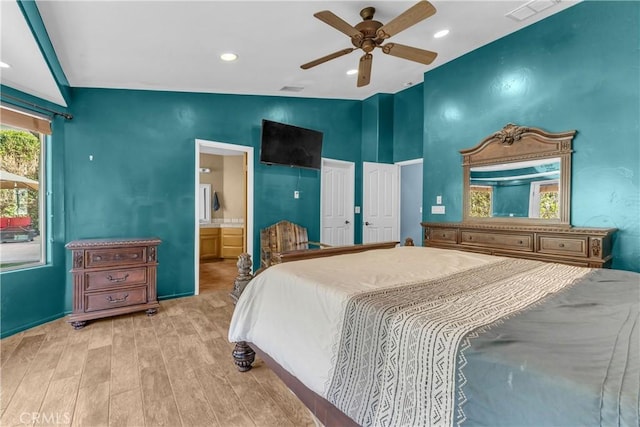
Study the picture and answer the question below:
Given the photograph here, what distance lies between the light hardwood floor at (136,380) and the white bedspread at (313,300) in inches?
15.5

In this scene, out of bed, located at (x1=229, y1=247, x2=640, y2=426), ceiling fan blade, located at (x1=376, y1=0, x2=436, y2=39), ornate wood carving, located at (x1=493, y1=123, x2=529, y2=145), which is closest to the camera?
bed, located at (x1=229, y1=247, x2=640, y2=426)

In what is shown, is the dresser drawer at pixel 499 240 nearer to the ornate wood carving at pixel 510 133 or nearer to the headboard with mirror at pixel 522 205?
the headboard with mirror at pixel 522 205

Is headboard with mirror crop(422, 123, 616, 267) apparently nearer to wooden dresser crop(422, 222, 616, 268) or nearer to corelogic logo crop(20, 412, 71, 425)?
wooden dresser crop(422, 222, 616, 268)

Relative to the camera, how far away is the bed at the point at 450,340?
0.74 metres

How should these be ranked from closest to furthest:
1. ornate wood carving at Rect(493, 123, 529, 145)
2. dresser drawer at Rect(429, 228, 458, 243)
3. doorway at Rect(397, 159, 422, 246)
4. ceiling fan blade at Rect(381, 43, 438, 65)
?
ceiling fan blade at Rect(381, 43, 438, 65)
ornate wood carving at Rect(493, 123, 529, 145)
dresser drawer at Rect(429, 228, 458, 243)
doorway at Rect(397, 159, 422, 246)

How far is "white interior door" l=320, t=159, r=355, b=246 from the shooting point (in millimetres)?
5125

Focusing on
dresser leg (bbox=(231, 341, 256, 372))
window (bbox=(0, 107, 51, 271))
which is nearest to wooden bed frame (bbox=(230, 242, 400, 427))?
dresser leg (bbox=(231, 341, 256, 372))

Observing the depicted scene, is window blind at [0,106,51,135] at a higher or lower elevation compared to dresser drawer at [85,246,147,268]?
higher

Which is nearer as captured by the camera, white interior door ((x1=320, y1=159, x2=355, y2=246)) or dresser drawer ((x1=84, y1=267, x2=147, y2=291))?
dresser drawer ((x1=84, y1=267, x2=147, y2=291))

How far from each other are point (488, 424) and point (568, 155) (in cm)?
321

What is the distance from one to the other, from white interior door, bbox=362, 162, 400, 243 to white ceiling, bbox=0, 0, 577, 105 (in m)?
1.78

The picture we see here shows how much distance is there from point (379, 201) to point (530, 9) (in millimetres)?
3203

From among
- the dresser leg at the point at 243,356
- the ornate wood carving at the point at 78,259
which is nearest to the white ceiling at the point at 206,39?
the ornate wood carving at the point at 78,259

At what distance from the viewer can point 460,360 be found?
0.88 m
